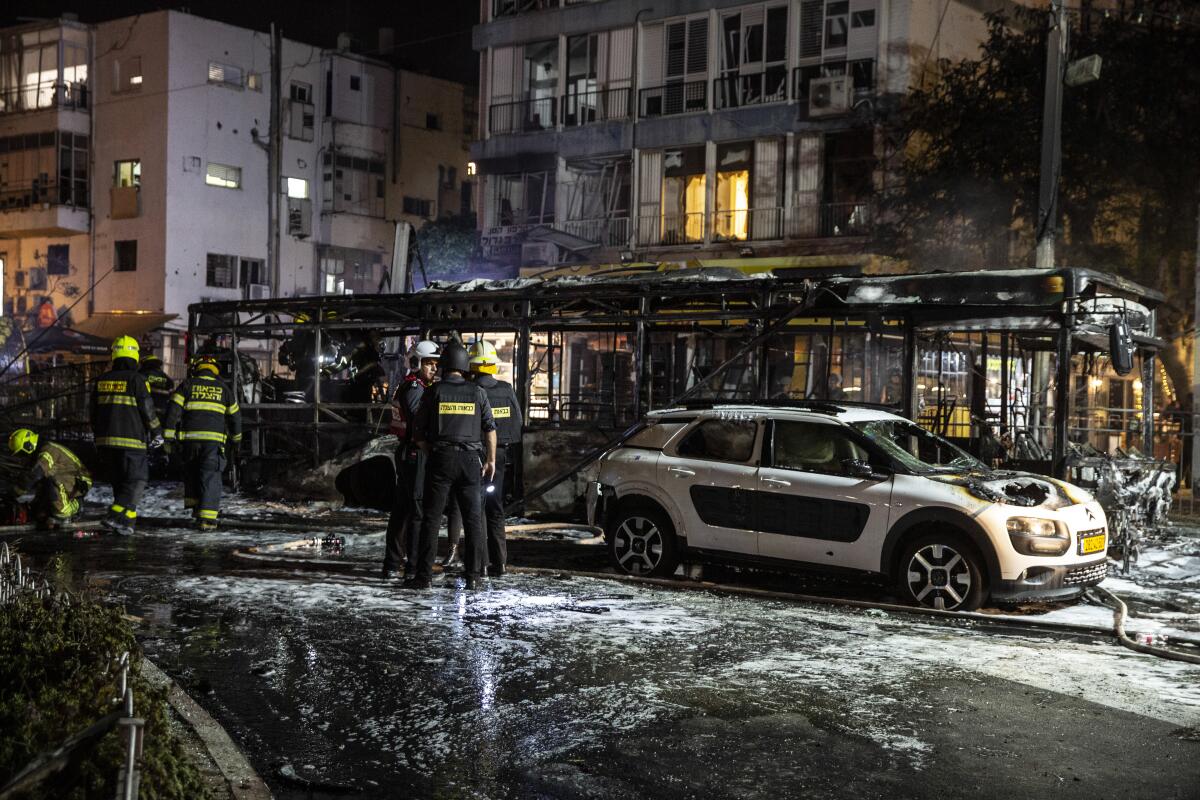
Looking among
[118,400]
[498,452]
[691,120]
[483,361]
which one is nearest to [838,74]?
[691,120]

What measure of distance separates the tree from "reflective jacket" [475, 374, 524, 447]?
1235 cm

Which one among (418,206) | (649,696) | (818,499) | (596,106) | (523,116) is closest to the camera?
(649,696)

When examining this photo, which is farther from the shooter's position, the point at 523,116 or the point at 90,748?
the point at 523,116

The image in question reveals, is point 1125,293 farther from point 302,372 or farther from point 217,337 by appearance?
point 217,337

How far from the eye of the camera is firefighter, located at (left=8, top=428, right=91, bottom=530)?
13562mm

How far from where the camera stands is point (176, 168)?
42938 mm

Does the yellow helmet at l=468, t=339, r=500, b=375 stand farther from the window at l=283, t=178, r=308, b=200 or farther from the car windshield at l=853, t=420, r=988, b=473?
the window at l=283, t=178, r=308, b=200

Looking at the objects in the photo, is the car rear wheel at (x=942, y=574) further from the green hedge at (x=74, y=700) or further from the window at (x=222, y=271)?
the window at (x=222, y=271)

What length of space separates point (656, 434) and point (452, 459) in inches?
82.6

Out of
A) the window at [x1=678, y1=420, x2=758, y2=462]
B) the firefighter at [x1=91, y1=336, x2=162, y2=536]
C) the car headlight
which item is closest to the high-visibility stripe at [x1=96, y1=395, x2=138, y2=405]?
the firefighter at [x1=91, y1=336, x2=162, y2=536]

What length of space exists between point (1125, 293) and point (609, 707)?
869 centimetres

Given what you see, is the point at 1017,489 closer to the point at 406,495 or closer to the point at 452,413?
the point at 452,413

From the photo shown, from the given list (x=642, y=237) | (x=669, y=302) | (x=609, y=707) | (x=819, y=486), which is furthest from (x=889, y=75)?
(x=609, y=707)

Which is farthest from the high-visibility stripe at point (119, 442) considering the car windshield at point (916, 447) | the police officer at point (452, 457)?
the car windshield at point (916, 447)
